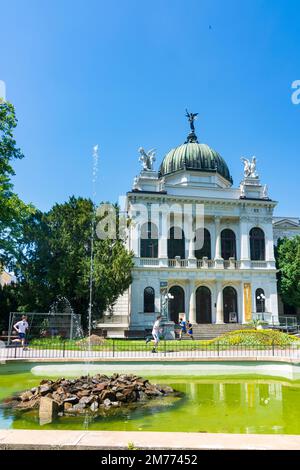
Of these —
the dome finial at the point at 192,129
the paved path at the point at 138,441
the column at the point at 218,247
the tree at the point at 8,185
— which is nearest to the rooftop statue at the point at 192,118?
the dome finial at the point at 192,129

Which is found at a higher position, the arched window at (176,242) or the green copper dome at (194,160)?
the green copper dome at (194,160)

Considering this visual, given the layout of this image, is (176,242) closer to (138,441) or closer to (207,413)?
(207,413)

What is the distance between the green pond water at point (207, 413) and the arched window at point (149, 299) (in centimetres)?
2707

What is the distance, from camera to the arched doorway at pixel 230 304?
42.2m

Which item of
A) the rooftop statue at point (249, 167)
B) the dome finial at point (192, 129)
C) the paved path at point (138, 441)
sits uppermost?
the dome finial at point (192, 129)

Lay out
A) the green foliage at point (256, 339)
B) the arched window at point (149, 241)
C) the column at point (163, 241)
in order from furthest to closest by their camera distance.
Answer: the arched window at point (149, 241) < the column at point (163, 241) < the green foliage at point (256, 339)

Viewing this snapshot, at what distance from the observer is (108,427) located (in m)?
7.95

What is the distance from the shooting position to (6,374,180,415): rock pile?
30.7 ft

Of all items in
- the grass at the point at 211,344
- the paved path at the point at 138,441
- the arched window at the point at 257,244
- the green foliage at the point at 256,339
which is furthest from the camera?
the arched window at the point at 257,244

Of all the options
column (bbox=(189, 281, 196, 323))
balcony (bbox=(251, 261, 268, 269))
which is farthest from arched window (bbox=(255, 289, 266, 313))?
column (bbox=(189, 281, 196, 323))

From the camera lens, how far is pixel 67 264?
1230 inches

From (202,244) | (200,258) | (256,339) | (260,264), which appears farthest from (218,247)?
(256,339)

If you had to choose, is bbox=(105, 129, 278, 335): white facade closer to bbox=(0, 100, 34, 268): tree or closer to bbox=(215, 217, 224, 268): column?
bbox=(215, 217, 224, 268): column

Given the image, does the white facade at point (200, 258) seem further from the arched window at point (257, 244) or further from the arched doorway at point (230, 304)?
the arched window at point (257, 244)
